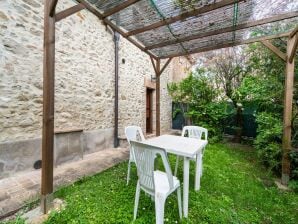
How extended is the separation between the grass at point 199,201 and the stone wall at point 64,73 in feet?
5.05

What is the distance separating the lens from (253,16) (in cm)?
287

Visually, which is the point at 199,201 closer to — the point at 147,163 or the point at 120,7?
the point at 147,163

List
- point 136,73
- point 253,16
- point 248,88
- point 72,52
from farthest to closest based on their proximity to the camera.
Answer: point 136,73 → point 248,88 → point 72,52 → point 253,16

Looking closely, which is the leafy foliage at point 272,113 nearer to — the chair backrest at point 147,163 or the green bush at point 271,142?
the green bush at point 271,142

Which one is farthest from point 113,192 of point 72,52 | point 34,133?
point 72,52

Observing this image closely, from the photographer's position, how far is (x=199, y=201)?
2404 mm

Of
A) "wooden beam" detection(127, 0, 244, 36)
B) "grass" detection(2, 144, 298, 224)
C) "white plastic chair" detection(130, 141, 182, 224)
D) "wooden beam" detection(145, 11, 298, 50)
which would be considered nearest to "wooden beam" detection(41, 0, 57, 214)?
"grass" detection(2, 144, 298, 224)

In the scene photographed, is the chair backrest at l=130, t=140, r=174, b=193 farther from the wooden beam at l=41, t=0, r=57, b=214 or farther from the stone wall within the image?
the stone wall

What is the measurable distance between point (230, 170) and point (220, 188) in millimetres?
996

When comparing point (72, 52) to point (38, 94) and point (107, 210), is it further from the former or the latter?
point (107, 210)

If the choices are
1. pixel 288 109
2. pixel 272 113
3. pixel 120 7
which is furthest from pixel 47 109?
pixel 272 113

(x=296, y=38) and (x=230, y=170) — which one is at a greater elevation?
(x=296, y=38)

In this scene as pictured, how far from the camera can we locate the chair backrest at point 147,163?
1698 mm

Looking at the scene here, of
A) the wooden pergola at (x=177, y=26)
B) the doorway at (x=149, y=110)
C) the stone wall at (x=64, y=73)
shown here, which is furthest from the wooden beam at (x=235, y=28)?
the doorway at (x=149, y=110)
